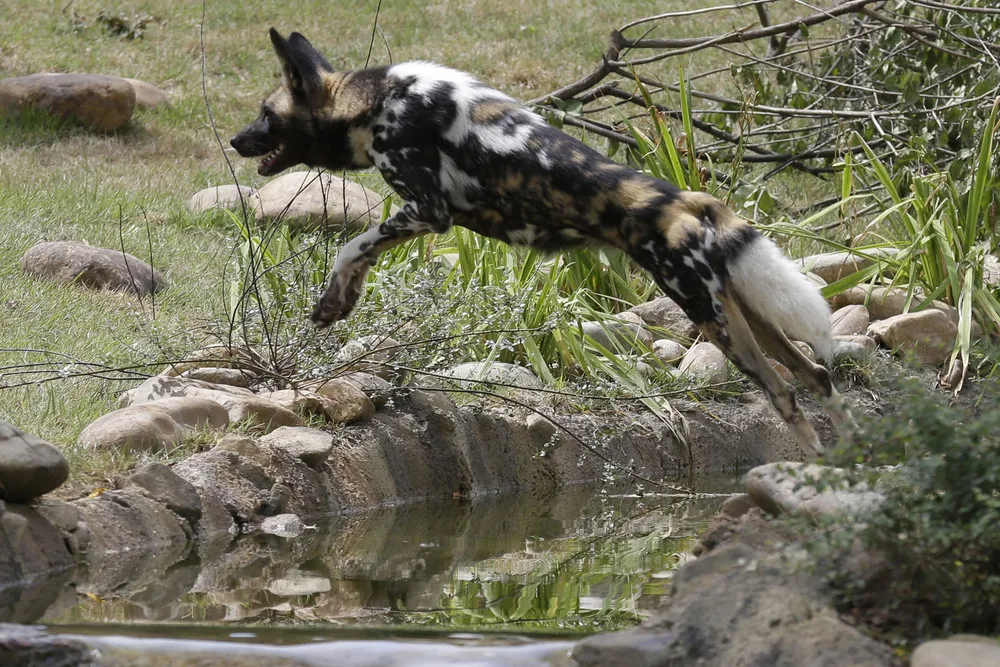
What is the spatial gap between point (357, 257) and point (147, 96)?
8142mm

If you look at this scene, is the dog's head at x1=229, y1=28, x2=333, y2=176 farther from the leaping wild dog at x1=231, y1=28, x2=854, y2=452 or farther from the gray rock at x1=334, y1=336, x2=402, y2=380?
the gray rock at x1=334, y1=336, x2=402, y2=380

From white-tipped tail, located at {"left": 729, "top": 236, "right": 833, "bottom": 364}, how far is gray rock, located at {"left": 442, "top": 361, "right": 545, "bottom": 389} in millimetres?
1351

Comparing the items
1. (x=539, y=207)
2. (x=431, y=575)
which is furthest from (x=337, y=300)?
(x=431, y=575)

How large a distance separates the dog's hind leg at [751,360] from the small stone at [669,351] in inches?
65.8

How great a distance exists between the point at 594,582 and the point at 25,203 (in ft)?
22.0

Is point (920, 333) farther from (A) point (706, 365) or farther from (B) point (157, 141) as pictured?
(B) point (157, 141)

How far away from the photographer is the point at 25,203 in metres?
9.63

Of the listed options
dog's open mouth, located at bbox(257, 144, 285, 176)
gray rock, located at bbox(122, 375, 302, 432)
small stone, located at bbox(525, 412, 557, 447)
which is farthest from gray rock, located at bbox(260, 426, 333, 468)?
dog's open mouth, located at bbox(257, 144, 285, 176)

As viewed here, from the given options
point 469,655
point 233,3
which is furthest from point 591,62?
point 469,655

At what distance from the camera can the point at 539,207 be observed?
5.75 meters

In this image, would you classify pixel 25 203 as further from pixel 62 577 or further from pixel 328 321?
pixel 62 577

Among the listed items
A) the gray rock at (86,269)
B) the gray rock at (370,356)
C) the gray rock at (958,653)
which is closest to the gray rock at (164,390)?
the gray rock at (370,356)

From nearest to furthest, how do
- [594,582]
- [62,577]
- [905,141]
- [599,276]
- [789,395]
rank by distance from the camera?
1. [62,577]
2. [594,582]
3. [789,395]
4. [599,276]
5. [905,141]

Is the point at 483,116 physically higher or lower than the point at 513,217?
higher
